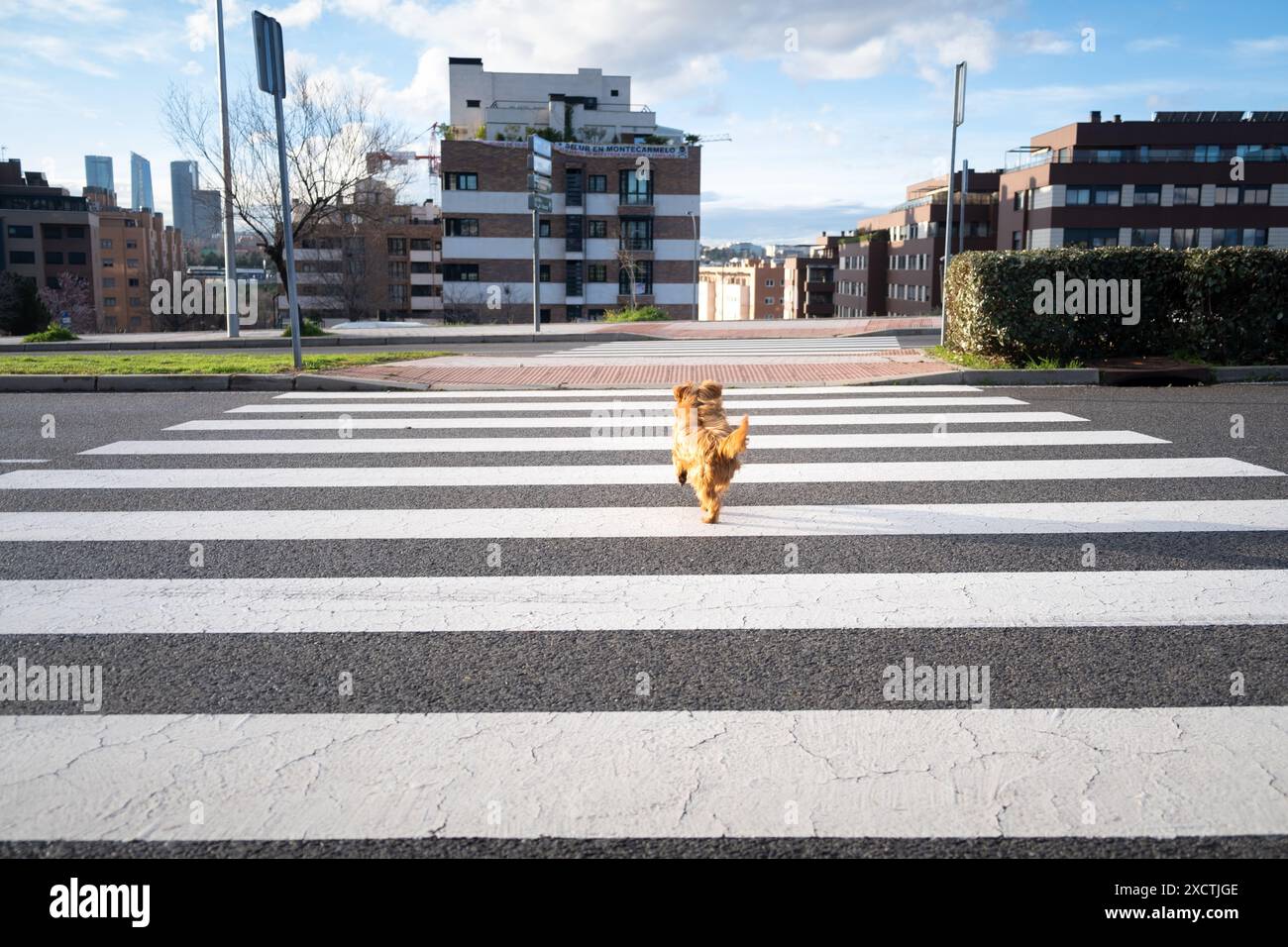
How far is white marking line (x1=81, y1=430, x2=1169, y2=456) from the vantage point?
8719 mm

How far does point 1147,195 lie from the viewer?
7000 cm

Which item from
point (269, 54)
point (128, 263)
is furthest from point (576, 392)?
point (128, 263)

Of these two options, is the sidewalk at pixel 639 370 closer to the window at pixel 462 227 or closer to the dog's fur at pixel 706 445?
the dog's fur at pixel 706 445

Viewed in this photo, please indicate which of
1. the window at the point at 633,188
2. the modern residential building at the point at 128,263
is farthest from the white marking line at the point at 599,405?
the modern residential building at the point at 128,263

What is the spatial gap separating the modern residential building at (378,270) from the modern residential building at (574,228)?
629 inches

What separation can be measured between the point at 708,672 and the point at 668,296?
227ft

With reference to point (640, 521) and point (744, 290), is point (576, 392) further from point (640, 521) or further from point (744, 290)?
point (744, 290)

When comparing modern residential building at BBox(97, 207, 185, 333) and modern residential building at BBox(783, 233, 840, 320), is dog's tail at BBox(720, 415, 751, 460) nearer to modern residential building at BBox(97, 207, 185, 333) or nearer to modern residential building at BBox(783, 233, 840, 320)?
modern residential building at BBox(783, 233, 840, 320)

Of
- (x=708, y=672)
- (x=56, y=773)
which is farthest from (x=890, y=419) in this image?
(x=56, y=773)

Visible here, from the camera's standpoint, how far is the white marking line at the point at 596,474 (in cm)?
736

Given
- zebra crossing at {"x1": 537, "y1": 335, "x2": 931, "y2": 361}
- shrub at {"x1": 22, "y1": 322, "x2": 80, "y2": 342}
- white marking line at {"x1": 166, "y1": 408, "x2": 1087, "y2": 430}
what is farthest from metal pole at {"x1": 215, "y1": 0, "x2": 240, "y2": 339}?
white marking line at {"x1": 166, "y1": 408, "x2": 1087, "y2": 430}

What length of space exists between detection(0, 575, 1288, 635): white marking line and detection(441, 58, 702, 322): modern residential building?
6161cm

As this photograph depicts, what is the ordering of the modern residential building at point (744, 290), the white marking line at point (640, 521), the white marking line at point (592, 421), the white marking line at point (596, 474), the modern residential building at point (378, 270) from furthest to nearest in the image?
the modern residential building at point (744, 290) → the modern residential building at point (378, 270) → the white marking line at point (592, 421) → the white marking line at point (596, 474) → the white marking line at point (640, 521)

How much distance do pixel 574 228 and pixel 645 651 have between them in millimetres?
68322
